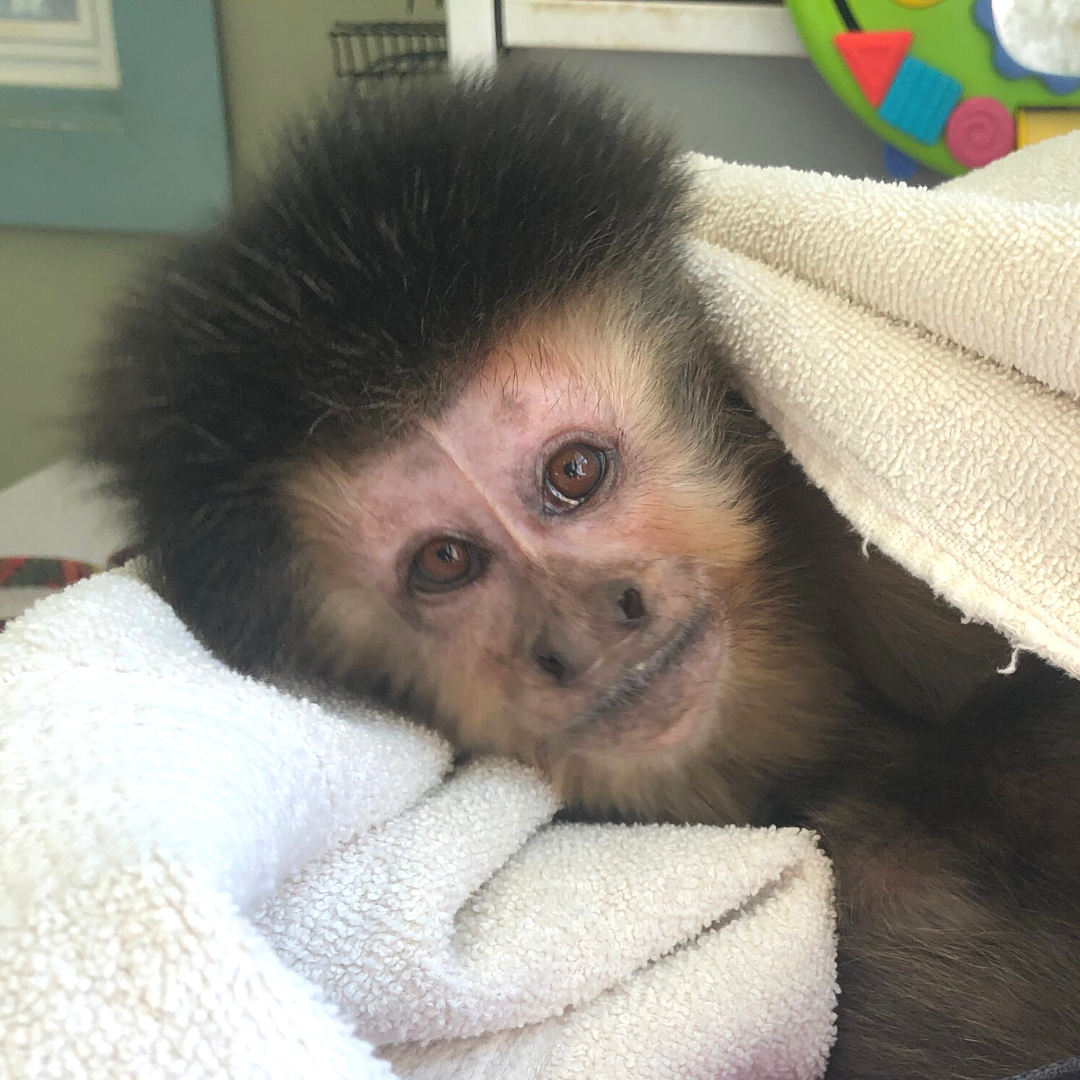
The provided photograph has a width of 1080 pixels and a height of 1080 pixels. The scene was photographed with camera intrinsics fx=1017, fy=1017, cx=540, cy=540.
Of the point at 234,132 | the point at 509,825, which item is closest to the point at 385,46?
the point at 234,132

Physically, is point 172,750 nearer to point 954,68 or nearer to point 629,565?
point 629,565

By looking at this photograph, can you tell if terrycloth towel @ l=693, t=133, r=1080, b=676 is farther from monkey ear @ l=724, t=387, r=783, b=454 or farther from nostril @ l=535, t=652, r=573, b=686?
nostril @ l=535, t=652, r=573, b=686

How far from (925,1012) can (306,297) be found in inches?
25.2

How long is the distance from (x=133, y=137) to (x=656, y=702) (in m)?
1.90

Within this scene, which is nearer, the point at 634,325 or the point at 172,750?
the point at 172,750

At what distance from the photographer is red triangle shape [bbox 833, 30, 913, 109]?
113 cm

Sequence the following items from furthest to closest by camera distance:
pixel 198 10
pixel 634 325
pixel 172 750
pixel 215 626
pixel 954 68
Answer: pixel 198 10
pixel 954 68
pixel 634 325
pixel 215 626
pixel 172 750

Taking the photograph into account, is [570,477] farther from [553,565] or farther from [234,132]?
[234,132]

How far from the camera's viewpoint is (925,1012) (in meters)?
0.69

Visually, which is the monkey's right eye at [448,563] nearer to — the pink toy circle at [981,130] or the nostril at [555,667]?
the nostril at [555,667]

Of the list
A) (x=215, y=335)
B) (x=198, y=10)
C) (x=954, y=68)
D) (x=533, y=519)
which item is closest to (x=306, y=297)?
(x=215, y=335)

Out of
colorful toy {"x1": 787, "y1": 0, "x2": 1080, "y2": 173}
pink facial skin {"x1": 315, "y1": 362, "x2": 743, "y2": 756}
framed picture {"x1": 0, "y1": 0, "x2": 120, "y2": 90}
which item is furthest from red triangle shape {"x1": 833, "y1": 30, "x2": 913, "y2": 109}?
framed picture {"x1": 0, "y1": 0, "x2": 120, "y2": 90}

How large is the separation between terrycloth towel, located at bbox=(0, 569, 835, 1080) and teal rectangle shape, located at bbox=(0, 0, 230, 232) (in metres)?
1.61

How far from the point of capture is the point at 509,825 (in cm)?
69
